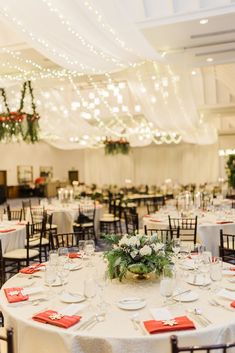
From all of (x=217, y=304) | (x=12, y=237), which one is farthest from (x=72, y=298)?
(x=12, y=237)

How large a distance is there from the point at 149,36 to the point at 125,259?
12.8 ft

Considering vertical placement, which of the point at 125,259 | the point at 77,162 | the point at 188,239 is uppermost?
the point at 77,162

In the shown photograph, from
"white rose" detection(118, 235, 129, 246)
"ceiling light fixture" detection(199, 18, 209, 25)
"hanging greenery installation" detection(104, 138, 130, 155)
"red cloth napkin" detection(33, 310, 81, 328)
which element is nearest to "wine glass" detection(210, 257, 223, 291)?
"white rose" detection(118, 235, 129, 246)

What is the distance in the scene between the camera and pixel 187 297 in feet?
9.30

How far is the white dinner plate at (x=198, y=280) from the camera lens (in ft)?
10.4

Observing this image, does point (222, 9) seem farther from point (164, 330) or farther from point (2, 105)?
point (2, 105)

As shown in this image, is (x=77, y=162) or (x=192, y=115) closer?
(x=192, y=115)

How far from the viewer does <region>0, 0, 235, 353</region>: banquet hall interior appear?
2477 mm

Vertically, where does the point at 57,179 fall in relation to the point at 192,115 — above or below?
below

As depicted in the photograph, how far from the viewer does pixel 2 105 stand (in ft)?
28.5

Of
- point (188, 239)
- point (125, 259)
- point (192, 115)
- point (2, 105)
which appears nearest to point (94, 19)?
point (125, 259)

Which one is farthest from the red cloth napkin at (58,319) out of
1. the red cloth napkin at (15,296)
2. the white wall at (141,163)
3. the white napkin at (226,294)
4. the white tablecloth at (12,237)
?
the white wall at (141,163)

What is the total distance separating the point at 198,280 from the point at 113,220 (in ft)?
21.6

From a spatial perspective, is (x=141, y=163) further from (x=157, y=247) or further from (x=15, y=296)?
(x=15, y=296)
